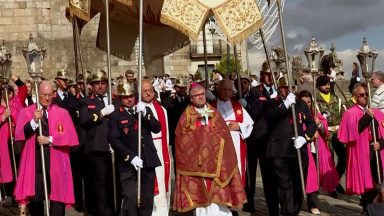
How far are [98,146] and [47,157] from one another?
1.10 metres

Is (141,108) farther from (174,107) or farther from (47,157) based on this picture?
(174,107)

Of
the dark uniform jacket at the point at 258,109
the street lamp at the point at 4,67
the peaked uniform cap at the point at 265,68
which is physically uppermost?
the street lamp at the point at 4,67

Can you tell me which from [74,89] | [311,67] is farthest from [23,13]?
[311,67]

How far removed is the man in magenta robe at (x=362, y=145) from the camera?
9.61 m

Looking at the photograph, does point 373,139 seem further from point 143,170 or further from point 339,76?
point 339,76

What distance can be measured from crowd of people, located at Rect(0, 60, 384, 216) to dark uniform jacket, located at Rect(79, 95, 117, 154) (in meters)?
0.01

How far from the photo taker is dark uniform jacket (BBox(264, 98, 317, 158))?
9.44 metres

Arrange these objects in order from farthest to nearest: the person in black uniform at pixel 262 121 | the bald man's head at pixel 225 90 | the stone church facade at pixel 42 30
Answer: the stone church facade at pixel 42 30 < the person in black uniform at pixel 262 121 < the bald man's head at pixel 225 90

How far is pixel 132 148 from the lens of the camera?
28.9 ft

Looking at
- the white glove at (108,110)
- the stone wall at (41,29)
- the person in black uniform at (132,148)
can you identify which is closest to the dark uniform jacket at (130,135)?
the person in black uniform at (132,148)

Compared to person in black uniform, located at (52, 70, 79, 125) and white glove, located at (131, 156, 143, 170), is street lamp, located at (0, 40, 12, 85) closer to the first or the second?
person in black uniform, located at (52, 70, 79, 125)

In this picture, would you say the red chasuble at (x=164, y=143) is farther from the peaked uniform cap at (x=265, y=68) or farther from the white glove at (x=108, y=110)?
the peaked uniform cap at (x=265, y=68)

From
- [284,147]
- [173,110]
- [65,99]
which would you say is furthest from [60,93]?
[284,147]

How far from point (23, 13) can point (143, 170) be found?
25286 mm
